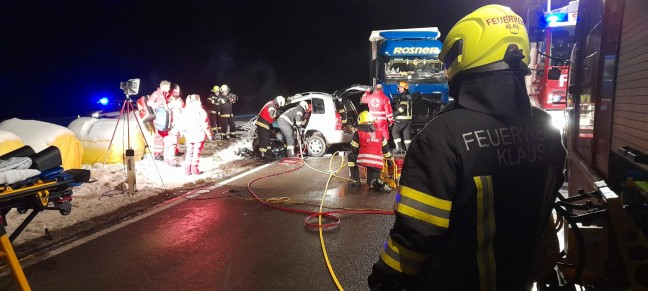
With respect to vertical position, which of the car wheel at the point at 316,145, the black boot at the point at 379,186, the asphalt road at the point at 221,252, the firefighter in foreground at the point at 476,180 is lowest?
the asphalt road at the point at 221,252

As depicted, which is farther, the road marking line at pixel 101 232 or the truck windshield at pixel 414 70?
the truck windshield at pixel 414 70

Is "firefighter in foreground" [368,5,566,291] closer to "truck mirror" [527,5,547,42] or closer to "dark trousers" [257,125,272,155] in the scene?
"truck mirror" [527,5,547,42]

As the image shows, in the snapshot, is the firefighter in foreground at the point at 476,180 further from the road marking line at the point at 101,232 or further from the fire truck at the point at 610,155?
the road marking line at the point at 101,232

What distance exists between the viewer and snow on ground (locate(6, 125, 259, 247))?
5.85 metres

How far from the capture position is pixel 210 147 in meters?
13.9

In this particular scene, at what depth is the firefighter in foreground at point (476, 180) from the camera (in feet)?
4.92

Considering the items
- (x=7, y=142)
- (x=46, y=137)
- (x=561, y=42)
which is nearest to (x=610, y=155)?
(x=561, y=42)

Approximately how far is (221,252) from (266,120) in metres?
6.95

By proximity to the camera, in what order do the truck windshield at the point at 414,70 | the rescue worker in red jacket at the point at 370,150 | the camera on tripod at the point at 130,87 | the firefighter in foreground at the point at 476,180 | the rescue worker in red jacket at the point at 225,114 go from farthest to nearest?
the rescue worker in red jacket at the point at 225,114, the truck windshield at the point at 414,70, the camera on tripod at the point at 130,87, the rescue worker in red jacket at the point at 370,150, the firefighter in foreground at the point at 476,180

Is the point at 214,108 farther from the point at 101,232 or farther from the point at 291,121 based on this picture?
the point at 101,232

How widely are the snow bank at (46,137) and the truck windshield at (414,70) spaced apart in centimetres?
995

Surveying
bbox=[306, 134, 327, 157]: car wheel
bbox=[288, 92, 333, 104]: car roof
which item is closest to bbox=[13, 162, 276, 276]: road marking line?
bbox=[306, 134, 327, 157]: car wheel

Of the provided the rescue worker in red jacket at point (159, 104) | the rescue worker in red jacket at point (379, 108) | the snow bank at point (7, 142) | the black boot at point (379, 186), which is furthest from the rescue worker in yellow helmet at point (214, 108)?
the black boot at point (379, 186)

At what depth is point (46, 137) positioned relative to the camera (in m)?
7.95
